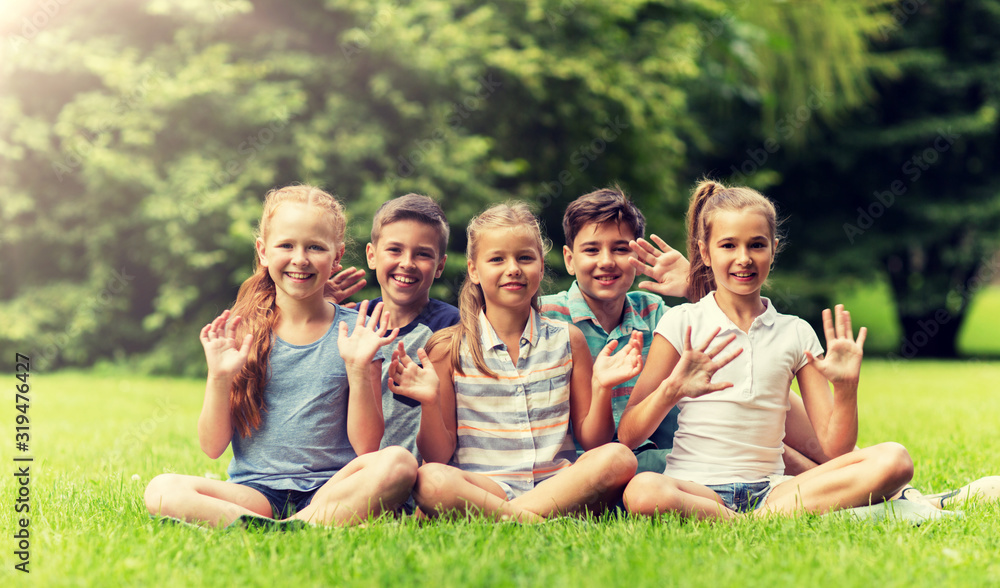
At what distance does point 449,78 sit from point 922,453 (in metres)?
7.69

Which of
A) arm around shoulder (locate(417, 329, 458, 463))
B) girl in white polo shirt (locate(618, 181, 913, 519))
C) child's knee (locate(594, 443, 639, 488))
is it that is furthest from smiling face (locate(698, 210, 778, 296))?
arm around shoulder (locate(417, 329, 458, 463))

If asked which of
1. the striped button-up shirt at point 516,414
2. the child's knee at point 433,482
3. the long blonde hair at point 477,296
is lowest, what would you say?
the child's knee at point 433,482

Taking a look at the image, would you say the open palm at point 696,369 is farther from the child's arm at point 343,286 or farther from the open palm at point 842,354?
the child's arm at point 343,286

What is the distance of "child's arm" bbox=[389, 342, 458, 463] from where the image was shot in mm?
3123

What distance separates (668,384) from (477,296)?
92cm

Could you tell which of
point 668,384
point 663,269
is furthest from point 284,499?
point 663,269

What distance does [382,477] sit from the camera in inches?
119

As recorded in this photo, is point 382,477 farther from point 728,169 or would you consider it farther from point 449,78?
point 728,169

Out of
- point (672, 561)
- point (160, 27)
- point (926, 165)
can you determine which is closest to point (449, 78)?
point (160, 27)

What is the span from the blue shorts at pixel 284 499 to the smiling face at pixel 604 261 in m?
1.53

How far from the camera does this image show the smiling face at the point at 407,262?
3.74m

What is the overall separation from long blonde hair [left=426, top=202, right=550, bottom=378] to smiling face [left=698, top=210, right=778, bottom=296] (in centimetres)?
76

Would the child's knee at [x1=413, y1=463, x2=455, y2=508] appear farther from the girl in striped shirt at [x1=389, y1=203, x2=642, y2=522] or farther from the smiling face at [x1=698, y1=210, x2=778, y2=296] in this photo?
the smiling face at [x1=698, y1=210, x2=778, y2=296]

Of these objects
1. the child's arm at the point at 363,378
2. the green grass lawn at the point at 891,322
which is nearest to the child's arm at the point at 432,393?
the child's arm at the point at 363,378
